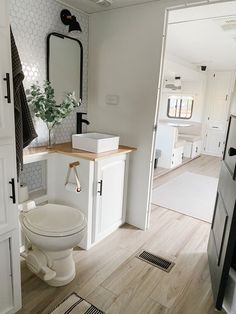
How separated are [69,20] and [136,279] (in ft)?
8.00

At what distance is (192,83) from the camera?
21.2ft

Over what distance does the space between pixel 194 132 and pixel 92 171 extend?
523 cm

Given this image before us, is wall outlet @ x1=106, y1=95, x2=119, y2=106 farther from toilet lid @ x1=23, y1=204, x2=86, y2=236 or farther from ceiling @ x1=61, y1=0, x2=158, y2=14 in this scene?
toilet lid @ x1=23, y1=204, x2=86, y2=236

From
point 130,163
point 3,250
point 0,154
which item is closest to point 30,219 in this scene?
point 3,250

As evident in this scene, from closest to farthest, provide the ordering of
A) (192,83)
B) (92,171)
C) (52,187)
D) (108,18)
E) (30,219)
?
1. (30,219)
2. (92,171)
3. (52,187)
4. (108,18)
5. (192,83)

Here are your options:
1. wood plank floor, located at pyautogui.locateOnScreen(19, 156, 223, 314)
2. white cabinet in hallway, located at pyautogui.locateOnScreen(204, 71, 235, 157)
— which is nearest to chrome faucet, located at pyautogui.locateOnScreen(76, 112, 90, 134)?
wood plank floor, located at pyautogui.locateOnScreen(19, 156, 223, 314)

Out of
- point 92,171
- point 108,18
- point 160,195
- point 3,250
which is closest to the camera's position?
point 3,250

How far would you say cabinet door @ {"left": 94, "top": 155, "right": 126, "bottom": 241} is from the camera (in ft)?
7.07

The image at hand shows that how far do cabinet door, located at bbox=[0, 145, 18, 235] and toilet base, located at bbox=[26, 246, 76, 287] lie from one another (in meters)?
0.55

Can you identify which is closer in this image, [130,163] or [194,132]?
[130,163]

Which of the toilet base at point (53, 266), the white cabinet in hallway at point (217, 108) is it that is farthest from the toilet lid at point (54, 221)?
the white cabinet in hallway at point (217, 108)

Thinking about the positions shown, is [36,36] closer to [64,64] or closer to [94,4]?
[64,64]

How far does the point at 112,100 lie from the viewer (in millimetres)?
2578

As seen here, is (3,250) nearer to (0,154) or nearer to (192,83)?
(0,154)
